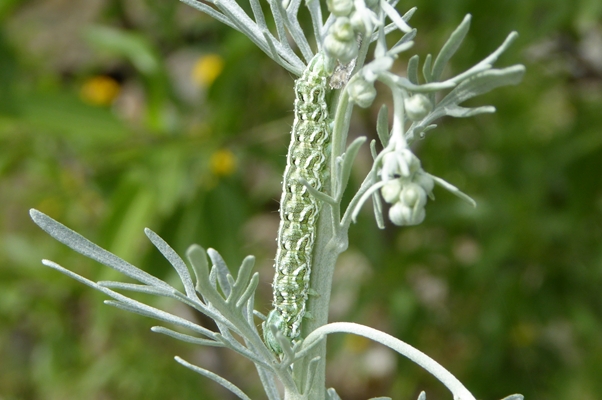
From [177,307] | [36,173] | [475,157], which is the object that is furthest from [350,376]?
[36,173]

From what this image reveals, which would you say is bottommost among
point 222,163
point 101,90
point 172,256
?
point 172,256

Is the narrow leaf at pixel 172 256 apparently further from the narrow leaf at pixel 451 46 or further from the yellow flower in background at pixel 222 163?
the yellow flower in background at pixel 222 163

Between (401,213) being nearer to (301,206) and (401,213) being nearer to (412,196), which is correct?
(412,196)

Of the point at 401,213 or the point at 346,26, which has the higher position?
the point at 346,26

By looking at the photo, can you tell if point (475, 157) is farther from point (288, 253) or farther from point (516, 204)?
point (288, 253)

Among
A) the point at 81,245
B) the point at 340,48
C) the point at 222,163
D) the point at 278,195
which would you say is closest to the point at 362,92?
the point at 340,48

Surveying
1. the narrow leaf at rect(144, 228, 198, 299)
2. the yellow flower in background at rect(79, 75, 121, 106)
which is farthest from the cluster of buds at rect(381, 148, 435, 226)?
the yellow flower in background at rect(79, 75, 121, 106)

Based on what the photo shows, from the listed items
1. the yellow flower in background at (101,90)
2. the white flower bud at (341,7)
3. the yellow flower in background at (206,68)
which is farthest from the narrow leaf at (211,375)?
the yellow flower in background at (101,90)
